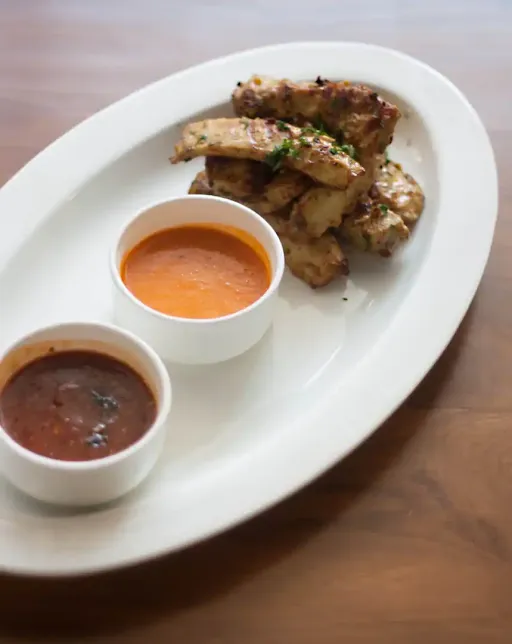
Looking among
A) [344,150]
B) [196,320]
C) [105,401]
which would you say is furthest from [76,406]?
[344,150]

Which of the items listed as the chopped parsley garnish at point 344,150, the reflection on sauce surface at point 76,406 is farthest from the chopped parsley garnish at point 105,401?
the chopped parsley garnish at point 344,150

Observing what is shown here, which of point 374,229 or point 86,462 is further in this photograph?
point 374,229

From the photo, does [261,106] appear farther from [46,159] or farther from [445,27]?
[445,27]

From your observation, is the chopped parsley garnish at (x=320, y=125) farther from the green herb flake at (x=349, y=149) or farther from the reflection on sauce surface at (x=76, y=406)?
the reflection on sauce surface at (x=76, y=406)

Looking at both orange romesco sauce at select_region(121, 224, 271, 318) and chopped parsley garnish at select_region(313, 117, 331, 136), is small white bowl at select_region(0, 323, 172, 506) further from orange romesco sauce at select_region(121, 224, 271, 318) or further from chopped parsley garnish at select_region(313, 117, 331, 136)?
chopped parsley garnish at select_region(313, 117, 331, 136)

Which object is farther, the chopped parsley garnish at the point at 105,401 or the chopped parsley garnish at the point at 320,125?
the chopped parsley garnish at the point at 320,125

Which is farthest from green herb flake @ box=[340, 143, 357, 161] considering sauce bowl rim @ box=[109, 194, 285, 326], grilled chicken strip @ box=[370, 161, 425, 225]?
sauce bowl rim @ box=[109, 194, 285, 326]

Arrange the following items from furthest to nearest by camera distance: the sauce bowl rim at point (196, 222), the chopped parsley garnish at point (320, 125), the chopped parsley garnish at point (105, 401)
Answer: the chopped parsley garnish at point (320, 125), the sauce bowl rim at point (196, 222), the chopped parsley garnish at point (105, 401)

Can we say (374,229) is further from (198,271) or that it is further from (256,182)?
(198,271)
